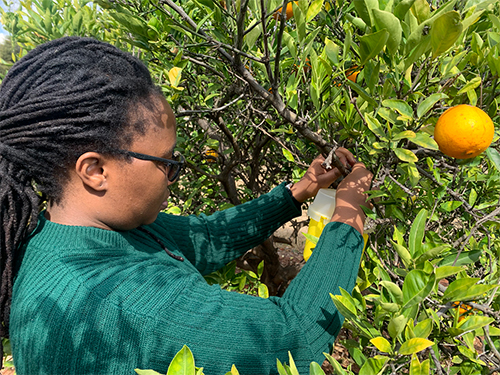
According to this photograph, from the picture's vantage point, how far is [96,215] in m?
1.06

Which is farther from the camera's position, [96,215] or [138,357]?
[96,215]

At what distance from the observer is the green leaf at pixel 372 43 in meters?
0.78

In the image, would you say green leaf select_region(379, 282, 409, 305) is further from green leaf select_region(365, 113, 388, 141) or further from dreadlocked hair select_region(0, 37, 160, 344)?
dreadlocked hair select_region(0, 37, 160, 344)

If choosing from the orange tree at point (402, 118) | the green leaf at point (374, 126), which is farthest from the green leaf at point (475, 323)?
the green leaf at point (374, 126)

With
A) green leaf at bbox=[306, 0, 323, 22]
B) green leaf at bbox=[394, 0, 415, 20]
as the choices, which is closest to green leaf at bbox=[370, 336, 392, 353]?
green leaf at bbox=[394, 0, 415, 20]

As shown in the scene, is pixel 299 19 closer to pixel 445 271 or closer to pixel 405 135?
pixel 405 135

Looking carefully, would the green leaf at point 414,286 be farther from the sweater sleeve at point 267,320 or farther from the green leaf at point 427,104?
the green leaf at point 427,104

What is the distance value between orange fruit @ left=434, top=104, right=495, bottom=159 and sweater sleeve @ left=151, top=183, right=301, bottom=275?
81 cm

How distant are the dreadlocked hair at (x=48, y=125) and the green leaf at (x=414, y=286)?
85 cm

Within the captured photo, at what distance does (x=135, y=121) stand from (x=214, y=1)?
1.43 feet

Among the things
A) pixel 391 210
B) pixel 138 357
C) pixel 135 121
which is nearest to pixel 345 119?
pixel 391 210

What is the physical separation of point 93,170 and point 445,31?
97 centimetres

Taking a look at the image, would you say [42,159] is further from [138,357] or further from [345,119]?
[345,119]

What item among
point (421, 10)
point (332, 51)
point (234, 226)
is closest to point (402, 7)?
point (421, 10)
